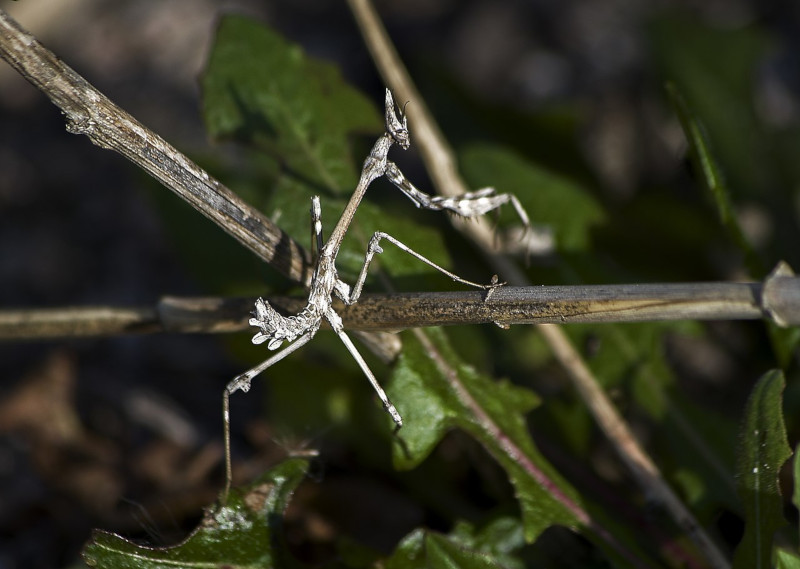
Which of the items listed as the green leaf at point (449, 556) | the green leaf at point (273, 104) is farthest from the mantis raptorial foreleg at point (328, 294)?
the green leaf at point (273, 104)

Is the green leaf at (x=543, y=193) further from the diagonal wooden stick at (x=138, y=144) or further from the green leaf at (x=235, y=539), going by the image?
the green leaf at (x=235, y=539)

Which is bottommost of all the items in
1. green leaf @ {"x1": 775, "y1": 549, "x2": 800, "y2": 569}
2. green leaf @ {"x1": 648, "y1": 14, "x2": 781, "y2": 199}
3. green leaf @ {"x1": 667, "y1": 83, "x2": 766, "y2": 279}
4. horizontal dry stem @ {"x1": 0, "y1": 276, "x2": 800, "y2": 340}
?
green leaf @ {"x1": 775, "y1": 549, "x2": 800, "y2": 569}

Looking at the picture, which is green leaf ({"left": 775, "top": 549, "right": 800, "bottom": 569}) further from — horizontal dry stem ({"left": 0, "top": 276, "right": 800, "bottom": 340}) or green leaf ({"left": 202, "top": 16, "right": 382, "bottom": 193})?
green leaf ({"left": 202, "top": 16, "right": 382, "bottom": 193})

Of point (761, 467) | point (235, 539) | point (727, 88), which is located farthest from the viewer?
point (727, 88)

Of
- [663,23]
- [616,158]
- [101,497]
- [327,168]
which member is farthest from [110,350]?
[663,23]

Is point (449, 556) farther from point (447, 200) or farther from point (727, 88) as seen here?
point (727, 88)

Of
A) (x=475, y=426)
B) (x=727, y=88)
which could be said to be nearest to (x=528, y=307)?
(x=475, y=426)

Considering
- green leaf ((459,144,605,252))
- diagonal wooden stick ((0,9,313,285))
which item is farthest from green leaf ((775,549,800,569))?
green leaf ((459,144,605,252))
